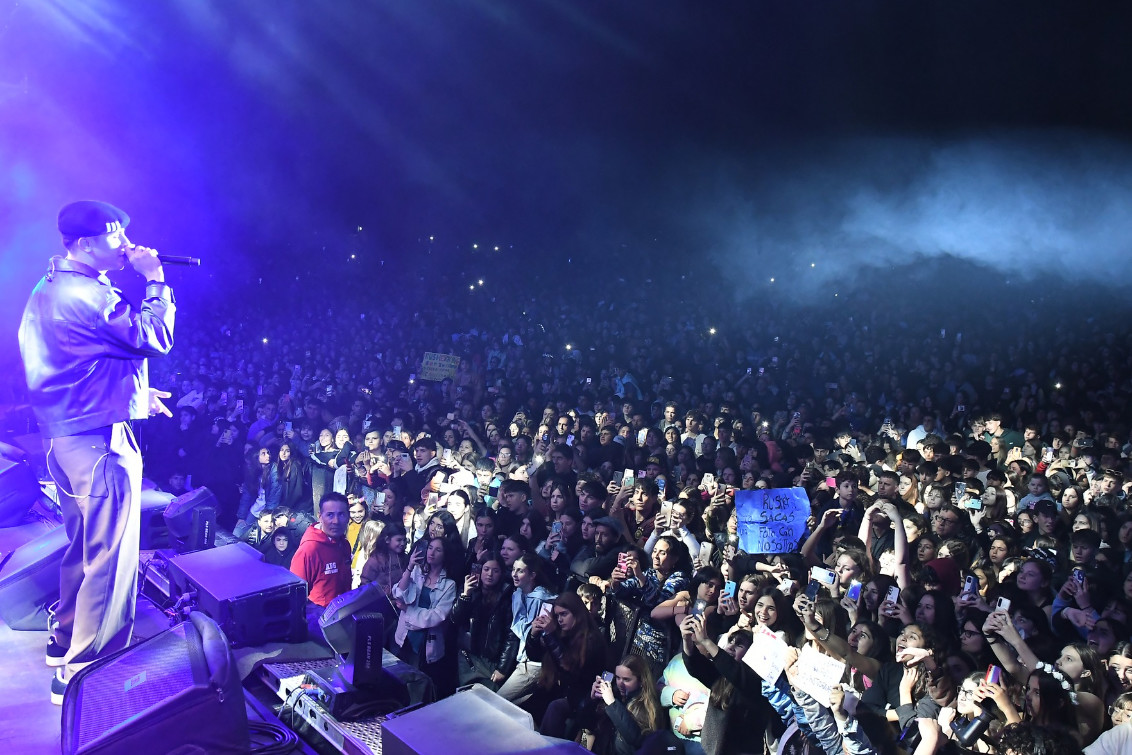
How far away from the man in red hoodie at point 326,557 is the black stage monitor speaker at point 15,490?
2.16 metres

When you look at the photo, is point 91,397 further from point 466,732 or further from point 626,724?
point 626,724

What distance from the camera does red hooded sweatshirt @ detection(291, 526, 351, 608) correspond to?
493cm

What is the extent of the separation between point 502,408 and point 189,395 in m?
5.31

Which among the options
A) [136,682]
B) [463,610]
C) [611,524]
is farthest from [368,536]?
[136,682]

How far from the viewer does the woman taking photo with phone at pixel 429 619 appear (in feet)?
14.3

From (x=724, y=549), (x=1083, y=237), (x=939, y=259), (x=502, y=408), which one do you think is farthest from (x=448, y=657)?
(x=939, y=259)

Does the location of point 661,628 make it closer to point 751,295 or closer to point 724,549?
point 724,549

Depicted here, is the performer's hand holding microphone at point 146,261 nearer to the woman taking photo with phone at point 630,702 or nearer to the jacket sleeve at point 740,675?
the woman taking photo with phone at point 630,702

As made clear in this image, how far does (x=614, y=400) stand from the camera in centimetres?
1054

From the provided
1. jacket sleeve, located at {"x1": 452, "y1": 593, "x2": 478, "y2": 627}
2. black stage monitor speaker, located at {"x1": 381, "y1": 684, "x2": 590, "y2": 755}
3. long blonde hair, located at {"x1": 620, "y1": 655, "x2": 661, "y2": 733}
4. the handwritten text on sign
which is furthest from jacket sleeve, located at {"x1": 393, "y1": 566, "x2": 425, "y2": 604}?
the handwritten text on sign

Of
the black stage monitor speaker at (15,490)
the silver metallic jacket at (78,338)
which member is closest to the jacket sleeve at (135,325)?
the silver metallic jacket at (78,338)

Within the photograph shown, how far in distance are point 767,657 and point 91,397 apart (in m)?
2.87

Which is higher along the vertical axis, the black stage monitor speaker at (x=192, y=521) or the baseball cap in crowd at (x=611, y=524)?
the baseball cap in crowd at (x=611, y=524)

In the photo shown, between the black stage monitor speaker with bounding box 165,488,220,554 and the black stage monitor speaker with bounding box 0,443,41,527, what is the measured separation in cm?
120
